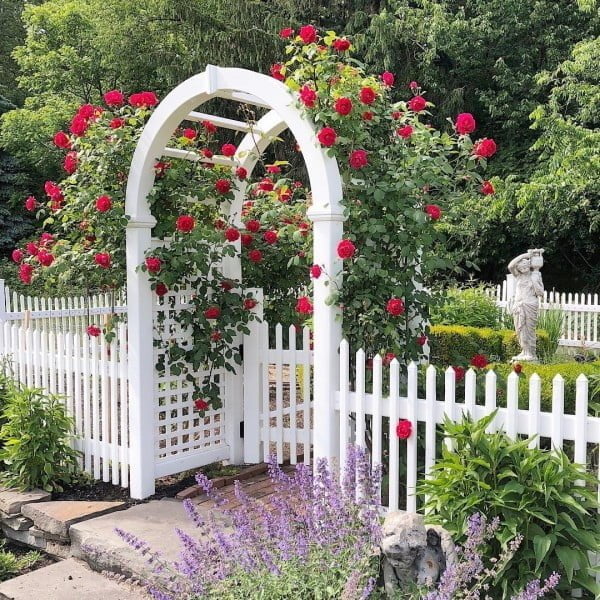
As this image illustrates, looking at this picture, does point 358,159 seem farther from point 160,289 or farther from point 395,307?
point 160,289

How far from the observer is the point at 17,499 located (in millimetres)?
4348

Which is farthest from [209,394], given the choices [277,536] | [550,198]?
[550,198]

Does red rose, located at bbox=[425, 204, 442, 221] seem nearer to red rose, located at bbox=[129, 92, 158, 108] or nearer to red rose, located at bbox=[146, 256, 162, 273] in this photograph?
red rose, located at bbox=[146, 256, 162, 273]

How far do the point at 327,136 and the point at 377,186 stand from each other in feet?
1.40

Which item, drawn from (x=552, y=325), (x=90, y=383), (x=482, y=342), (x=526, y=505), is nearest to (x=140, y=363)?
(x=90, y=383)

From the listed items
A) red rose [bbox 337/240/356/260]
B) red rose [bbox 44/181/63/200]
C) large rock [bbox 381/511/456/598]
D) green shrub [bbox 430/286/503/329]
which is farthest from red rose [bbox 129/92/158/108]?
green shrub [bbox 430/286/503/329]

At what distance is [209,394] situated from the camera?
15.5 feet

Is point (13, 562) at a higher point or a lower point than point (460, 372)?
lower

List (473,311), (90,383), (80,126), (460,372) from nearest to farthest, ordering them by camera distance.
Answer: (460,372) → (80,126) → (90,383) → (473,311)

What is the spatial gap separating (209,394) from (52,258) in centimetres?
147

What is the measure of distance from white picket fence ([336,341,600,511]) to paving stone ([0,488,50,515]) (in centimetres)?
208

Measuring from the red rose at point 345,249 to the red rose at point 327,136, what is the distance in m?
0.53

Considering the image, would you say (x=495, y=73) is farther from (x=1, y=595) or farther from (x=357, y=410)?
(x=1, y=595)

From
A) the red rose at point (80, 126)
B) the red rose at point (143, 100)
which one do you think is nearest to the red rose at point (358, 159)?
the red rose at point (143, 100)
